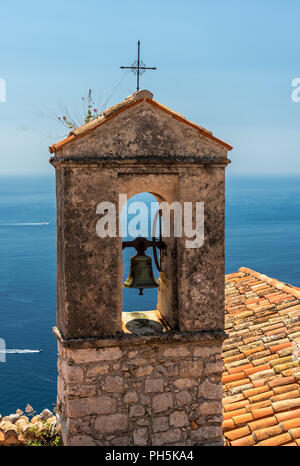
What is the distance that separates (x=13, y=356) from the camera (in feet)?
83.1

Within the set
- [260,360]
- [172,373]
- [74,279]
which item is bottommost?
[260,360]

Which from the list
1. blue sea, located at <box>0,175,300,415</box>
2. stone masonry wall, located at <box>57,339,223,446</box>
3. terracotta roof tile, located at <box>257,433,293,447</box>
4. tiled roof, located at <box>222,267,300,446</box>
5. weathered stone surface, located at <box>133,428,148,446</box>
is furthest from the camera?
blue sea, located at <box>0,175,300,415</box>

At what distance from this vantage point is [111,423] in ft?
15.7

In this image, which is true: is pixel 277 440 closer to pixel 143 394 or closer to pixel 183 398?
pixel 183 398

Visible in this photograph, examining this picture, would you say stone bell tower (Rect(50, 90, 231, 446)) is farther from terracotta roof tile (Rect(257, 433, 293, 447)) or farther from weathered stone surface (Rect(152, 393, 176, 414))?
terracotta roof tile (Rect(257, 433, 293, 447))

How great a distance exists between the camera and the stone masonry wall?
4.73 metres

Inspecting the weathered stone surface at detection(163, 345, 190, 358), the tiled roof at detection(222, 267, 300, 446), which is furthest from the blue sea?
the weathered stone surface at detection(163, 345, 190, 358)

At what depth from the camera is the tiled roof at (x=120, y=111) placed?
4.52m

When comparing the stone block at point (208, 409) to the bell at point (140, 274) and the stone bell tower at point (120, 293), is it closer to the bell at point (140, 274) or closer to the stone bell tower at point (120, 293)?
the stone bell tower at point (120, 293)

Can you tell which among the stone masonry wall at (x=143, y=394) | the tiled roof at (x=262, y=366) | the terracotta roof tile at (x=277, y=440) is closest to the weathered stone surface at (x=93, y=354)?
the stone masonry wall at (x=143, y=394)

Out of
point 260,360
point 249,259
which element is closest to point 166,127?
point 260,360

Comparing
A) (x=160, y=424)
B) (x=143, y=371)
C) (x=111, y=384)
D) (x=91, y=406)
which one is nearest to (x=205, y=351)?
(x=143, y=371)

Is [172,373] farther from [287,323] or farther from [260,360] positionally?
[287,323]

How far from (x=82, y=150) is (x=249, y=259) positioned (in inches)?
1750
